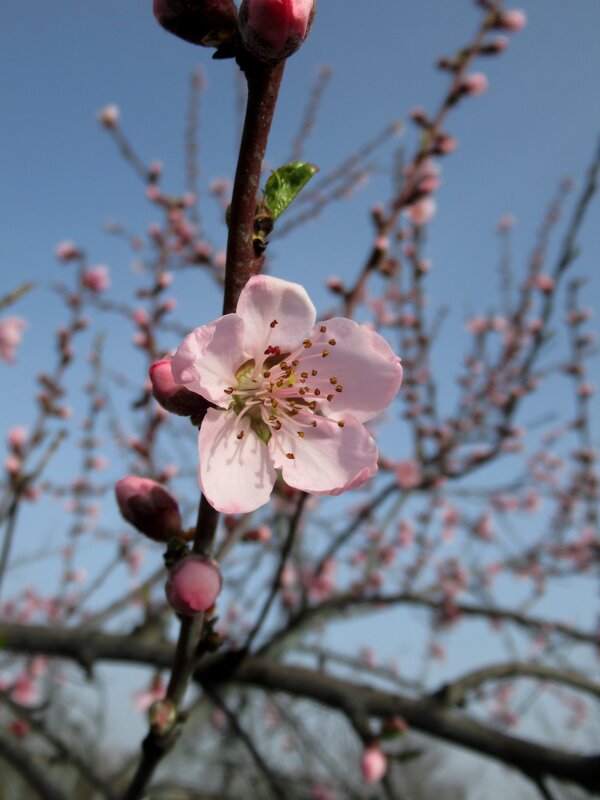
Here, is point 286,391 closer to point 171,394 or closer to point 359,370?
point 359,370

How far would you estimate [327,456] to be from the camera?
1093 millimetres

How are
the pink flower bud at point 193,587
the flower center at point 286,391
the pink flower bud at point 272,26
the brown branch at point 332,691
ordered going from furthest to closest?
the brown branch at point 332,691 → the flower center at point 286,391 → the pink flower bud at point 193,587 → the pink flower bud at point 272,26

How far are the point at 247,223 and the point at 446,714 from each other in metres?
2.32

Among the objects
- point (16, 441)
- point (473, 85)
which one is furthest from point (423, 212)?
point (16, 441)

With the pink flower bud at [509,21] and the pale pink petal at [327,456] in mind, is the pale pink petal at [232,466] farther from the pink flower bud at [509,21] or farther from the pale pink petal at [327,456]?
the pink flower bud at [509,21]

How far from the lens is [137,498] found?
3.36 feet

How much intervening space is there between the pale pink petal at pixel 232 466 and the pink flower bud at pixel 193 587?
95 millimetres

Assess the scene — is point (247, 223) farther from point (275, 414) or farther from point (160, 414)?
point (160, 414)

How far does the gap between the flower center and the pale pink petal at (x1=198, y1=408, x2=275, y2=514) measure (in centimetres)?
4

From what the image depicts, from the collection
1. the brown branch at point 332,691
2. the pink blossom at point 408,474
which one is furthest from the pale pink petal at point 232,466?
the pink blossom at point 408,474

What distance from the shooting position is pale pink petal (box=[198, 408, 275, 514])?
90cm

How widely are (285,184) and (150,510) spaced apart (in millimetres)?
580

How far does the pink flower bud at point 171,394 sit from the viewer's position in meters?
0.87

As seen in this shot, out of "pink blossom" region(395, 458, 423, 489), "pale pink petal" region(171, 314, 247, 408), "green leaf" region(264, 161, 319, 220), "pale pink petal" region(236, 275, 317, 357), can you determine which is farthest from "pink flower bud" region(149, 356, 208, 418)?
"pink blossom" region(395, 458, 423, 489)
